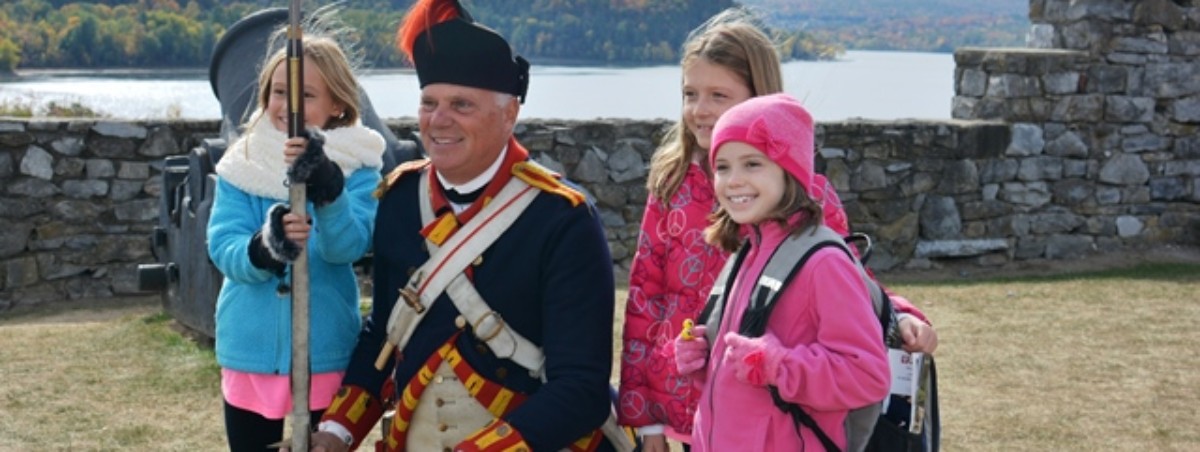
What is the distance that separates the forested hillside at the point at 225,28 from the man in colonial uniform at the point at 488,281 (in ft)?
20.2

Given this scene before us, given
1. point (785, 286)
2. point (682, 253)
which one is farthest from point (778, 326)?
point (682, 253)

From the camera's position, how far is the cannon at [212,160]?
557cm

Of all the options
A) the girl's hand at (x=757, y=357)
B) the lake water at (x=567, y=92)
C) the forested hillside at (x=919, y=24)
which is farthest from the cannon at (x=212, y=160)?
the forested hillside at (x=919, y=24)

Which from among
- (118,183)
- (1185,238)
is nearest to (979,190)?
(1185,238)

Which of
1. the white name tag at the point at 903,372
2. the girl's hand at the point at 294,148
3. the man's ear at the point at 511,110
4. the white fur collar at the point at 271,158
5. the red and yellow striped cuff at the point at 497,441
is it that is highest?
the man's ear at the point at 511,110

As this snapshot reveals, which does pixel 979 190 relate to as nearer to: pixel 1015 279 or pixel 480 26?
pixel 1015 279

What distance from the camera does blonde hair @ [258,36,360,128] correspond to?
347 cm

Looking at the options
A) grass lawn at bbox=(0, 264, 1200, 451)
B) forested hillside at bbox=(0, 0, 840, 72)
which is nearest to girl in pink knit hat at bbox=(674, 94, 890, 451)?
grass lawn at bbox=(0, 264, 1200, 451)

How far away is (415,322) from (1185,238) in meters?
8.47

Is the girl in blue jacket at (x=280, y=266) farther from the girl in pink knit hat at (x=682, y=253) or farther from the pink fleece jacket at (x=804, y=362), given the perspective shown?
the pink fleece jacket at (x=804, y=362)

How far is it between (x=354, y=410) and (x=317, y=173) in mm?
471

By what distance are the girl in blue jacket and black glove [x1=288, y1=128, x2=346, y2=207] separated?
0.19 m

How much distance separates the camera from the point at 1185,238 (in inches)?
412

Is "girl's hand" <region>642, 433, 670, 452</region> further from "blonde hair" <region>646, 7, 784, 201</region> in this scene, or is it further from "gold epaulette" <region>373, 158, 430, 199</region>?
"gold epaulette" <region>373, 158, 430, 199</region>
